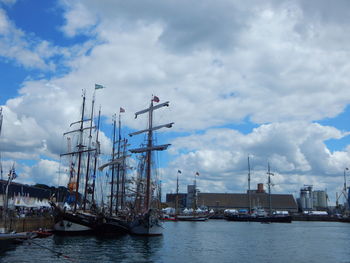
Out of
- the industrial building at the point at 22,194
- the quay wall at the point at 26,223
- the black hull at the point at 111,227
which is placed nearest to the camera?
the quay wall at the point at 26,223

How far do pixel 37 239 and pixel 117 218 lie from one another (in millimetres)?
16907

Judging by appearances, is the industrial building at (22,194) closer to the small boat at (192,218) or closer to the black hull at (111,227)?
the black hull at (111,227)

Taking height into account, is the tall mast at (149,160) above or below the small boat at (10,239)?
above

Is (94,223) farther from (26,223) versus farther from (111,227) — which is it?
(26,223)

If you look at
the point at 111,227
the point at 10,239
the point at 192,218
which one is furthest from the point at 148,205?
the point at 192,218

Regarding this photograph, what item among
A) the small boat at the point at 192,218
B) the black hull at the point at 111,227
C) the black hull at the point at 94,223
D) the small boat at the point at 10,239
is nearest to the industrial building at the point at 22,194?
the small boat at the point at 10,239

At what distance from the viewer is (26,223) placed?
179ft

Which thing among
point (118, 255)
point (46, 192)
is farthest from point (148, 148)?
point (46, 192)

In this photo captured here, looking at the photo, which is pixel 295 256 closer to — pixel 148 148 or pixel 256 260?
pixel 256 260

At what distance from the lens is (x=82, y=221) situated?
61.2 metres

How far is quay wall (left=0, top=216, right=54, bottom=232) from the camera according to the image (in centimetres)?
4318

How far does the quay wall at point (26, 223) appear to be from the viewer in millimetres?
43178

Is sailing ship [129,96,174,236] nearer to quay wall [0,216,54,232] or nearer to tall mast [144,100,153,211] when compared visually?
tall mast [144,100,153,211]

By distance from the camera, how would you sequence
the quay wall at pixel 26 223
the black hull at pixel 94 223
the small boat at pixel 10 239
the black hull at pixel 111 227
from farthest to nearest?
the black hull at pixel 111 227
the black hull at pixel 94 223
the quay wall at pixel 26 223
the small boat at pixel 10 239
